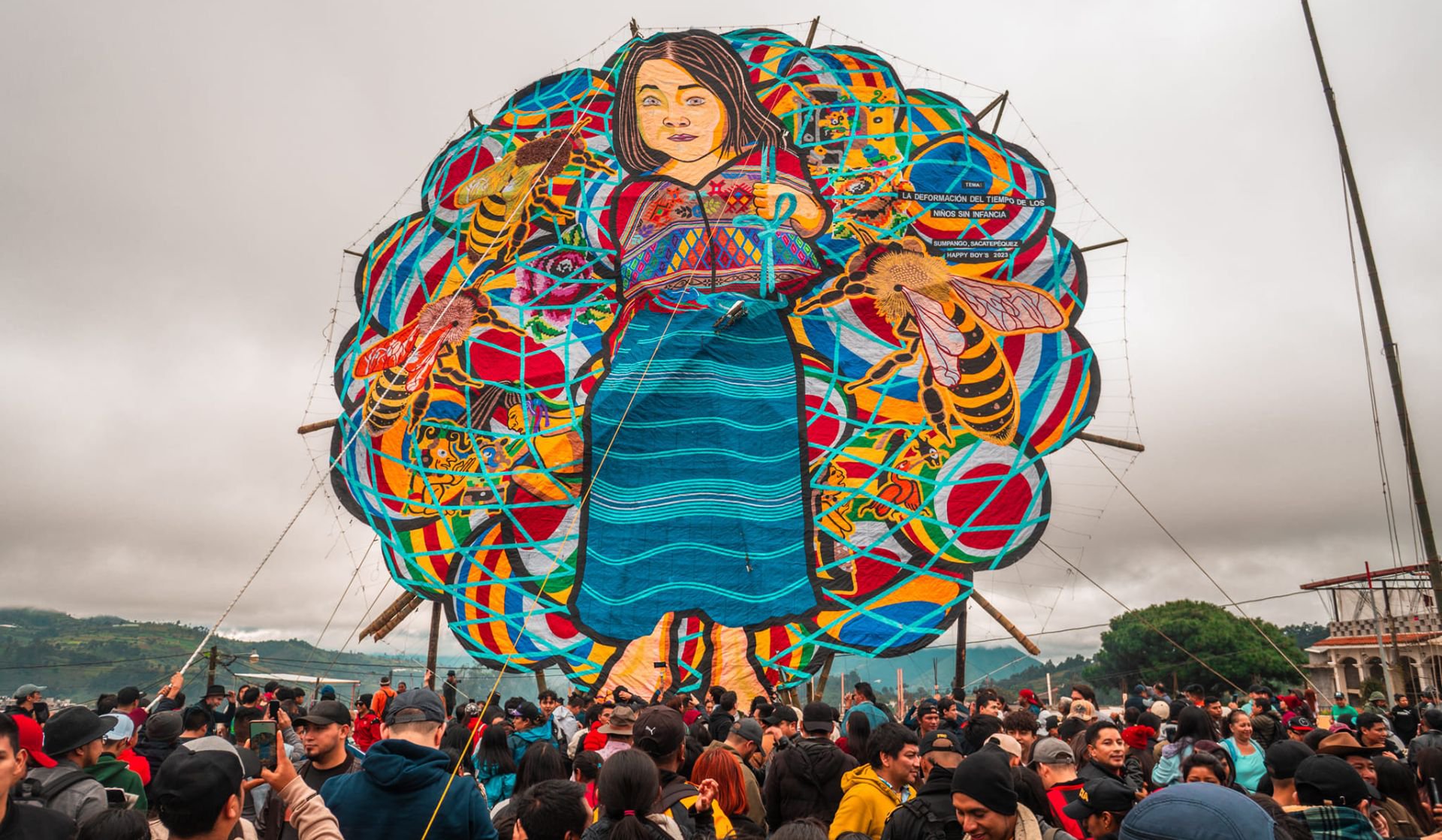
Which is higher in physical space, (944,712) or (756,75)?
(756,75)

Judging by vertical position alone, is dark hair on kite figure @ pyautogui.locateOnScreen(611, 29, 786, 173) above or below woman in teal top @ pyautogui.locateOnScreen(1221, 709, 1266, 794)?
above

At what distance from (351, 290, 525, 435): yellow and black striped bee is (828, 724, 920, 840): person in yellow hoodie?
11.6m

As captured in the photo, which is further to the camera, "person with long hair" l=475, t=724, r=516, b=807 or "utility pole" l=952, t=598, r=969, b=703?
"utility pole" l=952, t=598, r=969, b=703

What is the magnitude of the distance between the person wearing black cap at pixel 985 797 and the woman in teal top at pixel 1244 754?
186 inches

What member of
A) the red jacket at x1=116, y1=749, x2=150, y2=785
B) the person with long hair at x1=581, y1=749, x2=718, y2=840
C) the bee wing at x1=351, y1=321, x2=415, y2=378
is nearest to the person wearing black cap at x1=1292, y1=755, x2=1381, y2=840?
the person with long hair at x1=581, y1=749, x2=718, y2=840

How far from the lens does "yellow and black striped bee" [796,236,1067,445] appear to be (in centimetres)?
1453

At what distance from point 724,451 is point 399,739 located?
10518 mm

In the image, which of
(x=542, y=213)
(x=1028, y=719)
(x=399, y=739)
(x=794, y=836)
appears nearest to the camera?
(x=794, y=836)

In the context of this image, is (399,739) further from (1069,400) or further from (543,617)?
(1069,400)

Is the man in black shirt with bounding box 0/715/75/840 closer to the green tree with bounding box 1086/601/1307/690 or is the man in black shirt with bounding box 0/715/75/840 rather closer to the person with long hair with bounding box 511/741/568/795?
the person with long hair with bounding box 511/741/568/795

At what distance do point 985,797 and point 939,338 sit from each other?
12191mm

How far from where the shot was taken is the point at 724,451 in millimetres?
14430

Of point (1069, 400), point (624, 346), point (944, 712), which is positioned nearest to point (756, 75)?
point (624, 346)

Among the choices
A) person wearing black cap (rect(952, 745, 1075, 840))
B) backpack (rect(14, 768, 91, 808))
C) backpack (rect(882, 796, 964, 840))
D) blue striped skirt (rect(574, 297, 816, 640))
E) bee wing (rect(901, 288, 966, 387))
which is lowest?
backpack (rect(14, 768, 91, 808))
